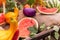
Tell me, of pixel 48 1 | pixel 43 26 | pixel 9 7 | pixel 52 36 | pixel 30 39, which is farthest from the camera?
pixel 48 1

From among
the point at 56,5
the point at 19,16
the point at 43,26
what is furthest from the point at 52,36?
the point at 56,5

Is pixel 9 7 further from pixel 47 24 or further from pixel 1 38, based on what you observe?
pixel 1 38

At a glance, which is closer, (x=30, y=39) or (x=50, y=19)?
(x=30, y=39)

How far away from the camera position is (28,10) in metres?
1.73

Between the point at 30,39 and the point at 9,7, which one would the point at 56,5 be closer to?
the point at 9,7

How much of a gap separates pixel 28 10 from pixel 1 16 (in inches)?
9.8

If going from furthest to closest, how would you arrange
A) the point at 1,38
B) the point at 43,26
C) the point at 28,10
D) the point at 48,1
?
the point at 48,1, the point at 28,10, the point at 43,26, the point at 1,38

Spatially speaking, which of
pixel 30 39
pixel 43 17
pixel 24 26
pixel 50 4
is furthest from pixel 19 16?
pixel 30 39

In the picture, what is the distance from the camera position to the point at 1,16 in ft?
5.47

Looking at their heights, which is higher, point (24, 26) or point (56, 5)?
point (56, 5)

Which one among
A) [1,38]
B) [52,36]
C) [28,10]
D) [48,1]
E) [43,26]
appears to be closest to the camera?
[1,38]

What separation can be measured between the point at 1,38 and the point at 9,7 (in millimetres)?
696

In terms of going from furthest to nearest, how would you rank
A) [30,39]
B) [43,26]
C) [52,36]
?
[43,26] → [52,36] → [30,39]

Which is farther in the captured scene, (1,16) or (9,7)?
(9,7)
